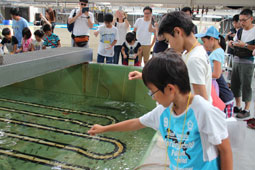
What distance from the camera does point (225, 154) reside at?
1.06 m

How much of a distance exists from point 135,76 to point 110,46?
3651 mm

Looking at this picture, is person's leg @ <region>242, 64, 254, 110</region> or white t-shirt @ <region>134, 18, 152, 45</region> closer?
person's leg @ <region>242, 64, 254, 110</region>

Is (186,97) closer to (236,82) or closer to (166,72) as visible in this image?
(166,72)

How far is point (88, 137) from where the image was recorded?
3494 mm

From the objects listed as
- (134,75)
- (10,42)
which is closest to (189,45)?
(134,75)

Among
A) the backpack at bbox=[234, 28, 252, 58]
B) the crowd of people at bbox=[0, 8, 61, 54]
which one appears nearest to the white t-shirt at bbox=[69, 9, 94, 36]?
the crowd of people at bbox=[0, 8, 61, 54]

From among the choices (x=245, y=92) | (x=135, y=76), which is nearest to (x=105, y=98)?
(x=245, y=92)

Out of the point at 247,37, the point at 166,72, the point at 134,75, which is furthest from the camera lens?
the point at 247,37

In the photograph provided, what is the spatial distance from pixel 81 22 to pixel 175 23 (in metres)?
4.06

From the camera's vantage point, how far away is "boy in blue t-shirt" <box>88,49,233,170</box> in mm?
1016

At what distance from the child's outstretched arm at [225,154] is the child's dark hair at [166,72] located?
294 millimetres

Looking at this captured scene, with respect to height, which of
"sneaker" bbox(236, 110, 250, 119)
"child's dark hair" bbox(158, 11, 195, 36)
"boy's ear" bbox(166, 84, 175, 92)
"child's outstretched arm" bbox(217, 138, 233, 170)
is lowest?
"sneaker" bbox(236, 110, 250, 119)

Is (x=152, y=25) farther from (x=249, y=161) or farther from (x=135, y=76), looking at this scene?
(x=135, y=76)

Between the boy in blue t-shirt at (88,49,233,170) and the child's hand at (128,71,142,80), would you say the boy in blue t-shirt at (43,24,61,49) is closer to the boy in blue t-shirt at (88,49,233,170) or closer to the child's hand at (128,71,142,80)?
the child's hand at (128,71,142,80)
